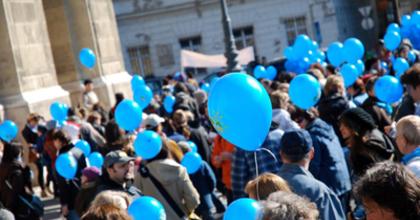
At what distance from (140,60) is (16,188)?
26891 millimetres

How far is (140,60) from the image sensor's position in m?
34.2

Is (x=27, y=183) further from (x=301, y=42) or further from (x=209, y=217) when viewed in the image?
(x=301, y=42)

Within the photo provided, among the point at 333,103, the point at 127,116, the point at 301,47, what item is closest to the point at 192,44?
the point at 301,47

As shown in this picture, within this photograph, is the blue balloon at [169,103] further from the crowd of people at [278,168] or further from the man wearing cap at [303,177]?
the man wearing cap at [303,177]

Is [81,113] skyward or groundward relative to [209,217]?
skyward

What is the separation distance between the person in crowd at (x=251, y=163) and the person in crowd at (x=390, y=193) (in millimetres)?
3062

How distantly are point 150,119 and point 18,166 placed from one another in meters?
1.65

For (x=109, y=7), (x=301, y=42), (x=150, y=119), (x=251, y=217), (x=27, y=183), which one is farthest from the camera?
(x=109, y=7)

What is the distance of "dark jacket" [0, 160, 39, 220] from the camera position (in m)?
7.56

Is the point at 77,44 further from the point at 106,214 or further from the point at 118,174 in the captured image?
the point at 106,214

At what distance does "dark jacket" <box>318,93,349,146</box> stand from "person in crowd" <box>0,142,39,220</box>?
347 cm

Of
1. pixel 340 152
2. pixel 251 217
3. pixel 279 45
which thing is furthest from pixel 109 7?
pixel 279 45

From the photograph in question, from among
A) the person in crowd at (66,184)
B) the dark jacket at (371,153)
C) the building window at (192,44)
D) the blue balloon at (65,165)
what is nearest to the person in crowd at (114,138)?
the person in crowd at (66,184)

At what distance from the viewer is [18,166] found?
24.9ft
